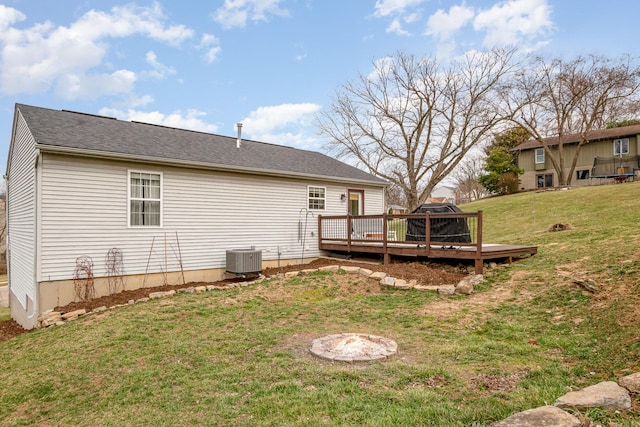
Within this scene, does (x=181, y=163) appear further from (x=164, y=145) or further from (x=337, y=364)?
(x=337, y=364)

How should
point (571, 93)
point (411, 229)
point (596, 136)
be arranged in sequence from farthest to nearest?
point (596, 136)
point (571, 93)
point (411, 229)

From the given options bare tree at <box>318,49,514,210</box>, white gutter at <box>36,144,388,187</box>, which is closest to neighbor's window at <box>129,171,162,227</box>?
white gutter at <box>36,144,388,187</box>

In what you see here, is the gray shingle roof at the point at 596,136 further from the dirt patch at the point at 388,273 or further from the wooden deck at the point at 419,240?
the dirt patch at the point at 388,273

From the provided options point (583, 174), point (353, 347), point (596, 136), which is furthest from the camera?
point (583, 174)

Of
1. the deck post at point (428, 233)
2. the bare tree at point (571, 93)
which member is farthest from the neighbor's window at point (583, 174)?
the deck post at point (428, 233)

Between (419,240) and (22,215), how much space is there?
1031cm

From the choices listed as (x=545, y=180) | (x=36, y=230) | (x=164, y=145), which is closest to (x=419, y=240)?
(x=164, y=145)

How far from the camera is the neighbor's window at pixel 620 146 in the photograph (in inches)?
963

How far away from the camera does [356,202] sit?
13.6 metres

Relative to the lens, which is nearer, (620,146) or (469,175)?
(620,146)

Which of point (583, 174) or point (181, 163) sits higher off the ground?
point (583, 174)

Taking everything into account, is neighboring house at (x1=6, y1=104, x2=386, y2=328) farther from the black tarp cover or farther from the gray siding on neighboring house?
the black tarp cover

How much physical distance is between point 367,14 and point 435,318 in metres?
12.7

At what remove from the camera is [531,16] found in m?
13.0
